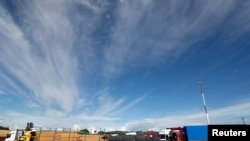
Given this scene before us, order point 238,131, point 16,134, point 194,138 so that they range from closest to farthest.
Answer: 1. point 238,131
2. point 194,138
3. point 16,134

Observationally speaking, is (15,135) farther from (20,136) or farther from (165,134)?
(165,134)

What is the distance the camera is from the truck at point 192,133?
3081cm

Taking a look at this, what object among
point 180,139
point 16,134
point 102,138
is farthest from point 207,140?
point 16,134

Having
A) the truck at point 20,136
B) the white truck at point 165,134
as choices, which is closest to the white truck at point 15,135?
the truck at point 20,136

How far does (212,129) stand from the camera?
28125 millimetres

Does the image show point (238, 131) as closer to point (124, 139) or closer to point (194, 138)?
point (194, 138)

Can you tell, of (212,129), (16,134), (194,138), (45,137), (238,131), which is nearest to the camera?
(238,131)

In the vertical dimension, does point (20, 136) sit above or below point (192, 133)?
above

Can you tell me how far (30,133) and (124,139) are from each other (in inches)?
905

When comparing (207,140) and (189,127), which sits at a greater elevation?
(189,127)

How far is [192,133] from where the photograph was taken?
32562mm

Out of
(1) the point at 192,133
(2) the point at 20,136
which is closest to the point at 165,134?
(1) the point at 192,133

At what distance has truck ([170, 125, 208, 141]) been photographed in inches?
1213

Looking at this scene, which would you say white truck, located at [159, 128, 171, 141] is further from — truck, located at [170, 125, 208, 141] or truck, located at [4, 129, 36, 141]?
truck, located at [4, 129, 36, 141]
